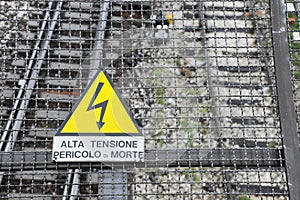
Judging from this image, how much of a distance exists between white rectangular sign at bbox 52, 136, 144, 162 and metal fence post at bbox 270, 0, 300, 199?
644 mm

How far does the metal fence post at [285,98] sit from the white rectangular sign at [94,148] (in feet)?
2.11

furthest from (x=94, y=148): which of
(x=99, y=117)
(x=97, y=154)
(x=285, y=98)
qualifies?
(x=285, y=98)

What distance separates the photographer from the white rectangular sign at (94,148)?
1.76 metres

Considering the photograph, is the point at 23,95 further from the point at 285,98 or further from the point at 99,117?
the point at 285,98

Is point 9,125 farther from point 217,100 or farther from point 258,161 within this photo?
point 258,161

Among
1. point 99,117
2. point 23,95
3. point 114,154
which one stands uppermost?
point 23,95

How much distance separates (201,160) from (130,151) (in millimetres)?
311

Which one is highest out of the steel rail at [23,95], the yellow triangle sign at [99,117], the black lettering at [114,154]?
the steel rail at [23,95]

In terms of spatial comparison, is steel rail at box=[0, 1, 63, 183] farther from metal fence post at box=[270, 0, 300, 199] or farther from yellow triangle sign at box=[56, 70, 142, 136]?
metal fence post at box=[270, 0, 300, 199]

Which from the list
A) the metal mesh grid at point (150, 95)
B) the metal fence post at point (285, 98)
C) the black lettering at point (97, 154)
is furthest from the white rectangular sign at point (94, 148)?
the metal fence post at point (285, 98)

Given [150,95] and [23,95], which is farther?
[150,95]

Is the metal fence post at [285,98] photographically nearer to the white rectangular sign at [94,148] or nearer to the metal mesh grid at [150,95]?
the metal mesh grid at [150,95]

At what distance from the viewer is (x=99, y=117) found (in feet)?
5.86

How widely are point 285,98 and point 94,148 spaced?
0.85 metres
